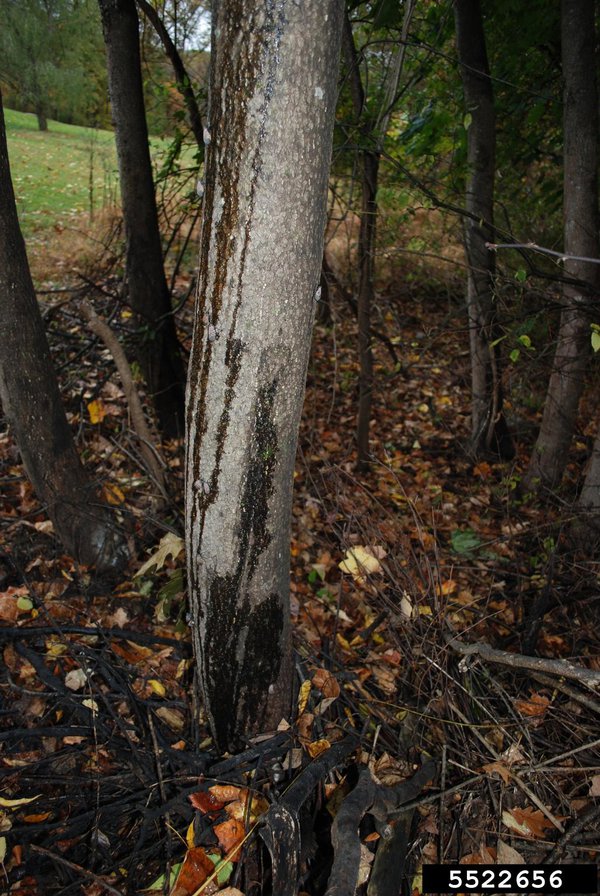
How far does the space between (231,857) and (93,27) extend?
5.72 metres

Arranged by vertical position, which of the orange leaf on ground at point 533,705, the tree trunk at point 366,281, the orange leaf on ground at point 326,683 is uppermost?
the tree trunk at point 366,281

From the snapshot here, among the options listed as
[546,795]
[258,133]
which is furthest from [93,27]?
[546,795]

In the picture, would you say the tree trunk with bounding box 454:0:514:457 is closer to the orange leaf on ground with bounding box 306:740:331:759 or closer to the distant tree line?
the distant tree line

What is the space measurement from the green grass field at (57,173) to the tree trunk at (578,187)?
220 inches

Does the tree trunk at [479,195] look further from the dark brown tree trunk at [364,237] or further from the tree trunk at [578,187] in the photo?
the dark brown tree trunk at [364,237]

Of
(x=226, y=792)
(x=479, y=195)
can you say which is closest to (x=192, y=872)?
(x=226, y=792)

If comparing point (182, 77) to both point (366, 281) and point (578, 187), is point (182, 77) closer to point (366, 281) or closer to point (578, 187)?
point (366, 281)

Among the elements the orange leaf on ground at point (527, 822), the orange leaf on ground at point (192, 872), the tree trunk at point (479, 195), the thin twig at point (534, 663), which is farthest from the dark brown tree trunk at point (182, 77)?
the orange leaf on ground at point (527, 822)

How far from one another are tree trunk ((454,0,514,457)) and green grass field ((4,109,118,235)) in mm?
4820

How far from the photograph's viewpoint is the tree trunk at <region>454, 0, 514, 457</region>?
3936mm

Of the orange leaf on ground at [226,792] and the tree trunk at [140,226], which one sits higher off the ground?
the tree trunk at [140,226]

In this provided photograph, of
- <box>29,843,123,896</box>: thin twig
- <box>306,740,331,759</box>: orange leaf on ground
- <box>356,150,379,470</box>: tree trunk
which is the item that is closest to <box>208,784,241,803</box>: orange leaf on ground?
<box>306,740,331,759</box>: orange leaf on ground

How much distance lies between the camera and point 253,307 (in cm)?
149

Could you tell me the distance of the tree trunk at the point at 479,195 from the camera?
12.9 ft
